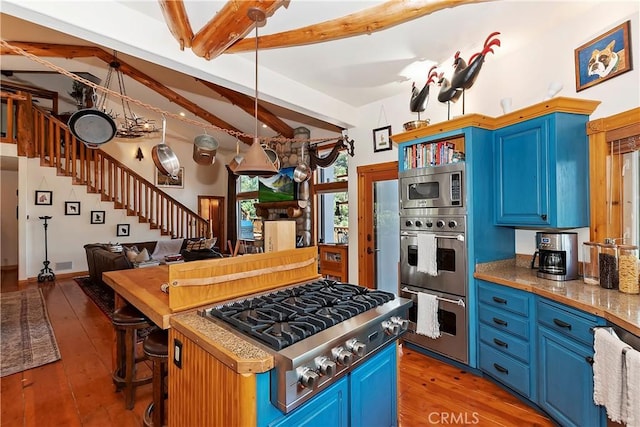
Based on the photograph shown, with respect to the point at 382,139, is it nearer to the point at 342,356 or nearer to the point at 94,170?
the point at 342,356

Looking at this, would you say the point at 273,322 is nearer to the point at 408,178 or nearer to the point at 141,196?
the point at 408,178

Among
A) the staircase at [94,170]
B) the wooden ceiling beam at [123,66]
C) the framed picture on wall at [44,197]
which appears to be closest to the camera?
the wooden ceiling beam at [123,66]

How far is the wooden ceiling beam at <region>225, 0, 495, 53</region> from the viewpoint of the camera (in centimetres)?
212

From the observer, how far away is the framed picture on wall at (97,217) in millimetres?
7238

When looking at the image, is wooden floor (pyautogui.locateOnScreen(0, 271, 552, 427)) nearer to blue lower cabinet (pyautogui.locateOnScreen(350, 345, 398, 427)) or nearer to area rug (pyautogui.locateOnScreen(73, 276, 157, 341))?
blue lower cabinet (pyautogui.locateOnScreen(350, 345, 398, 427))

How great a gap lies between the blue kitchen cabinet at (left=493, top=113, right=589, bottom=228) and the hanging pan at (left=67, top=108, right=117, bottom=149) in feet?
12.6

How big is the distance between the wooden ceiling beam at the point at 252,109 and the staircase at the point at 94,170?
3.68 m

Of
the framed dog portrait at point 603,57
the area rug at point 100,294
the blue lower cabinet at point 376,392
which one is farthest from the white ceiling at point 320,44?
the area rug at point 100,294

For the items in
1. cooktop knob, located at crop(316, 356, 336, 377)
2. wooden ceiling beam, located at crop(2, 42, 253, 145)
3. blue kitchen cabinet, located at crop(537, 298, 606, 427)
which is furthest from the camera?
wooden ceiling beam, located at crop(2, 42, 253, 145)

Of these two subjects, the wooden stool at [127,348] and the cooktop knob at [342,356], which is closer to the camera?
the cooktop knob at [342,356]

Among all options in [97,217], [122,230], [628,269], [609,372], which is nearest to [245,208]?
[122,230]

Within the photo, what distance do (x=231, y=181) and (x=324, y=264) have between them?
5.49 meters

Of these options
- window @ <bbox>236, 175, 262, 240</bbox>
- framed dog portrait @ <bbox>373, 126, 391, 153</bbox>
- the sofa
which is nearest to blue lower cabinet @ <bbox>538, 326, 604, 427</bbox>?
framed dog portrait @ <bbox>373, 126, 391, 153</bbox>

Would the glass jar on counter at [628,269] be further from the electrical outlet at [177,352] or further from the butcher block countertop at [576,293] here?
the electrical outlet at [177,352]
